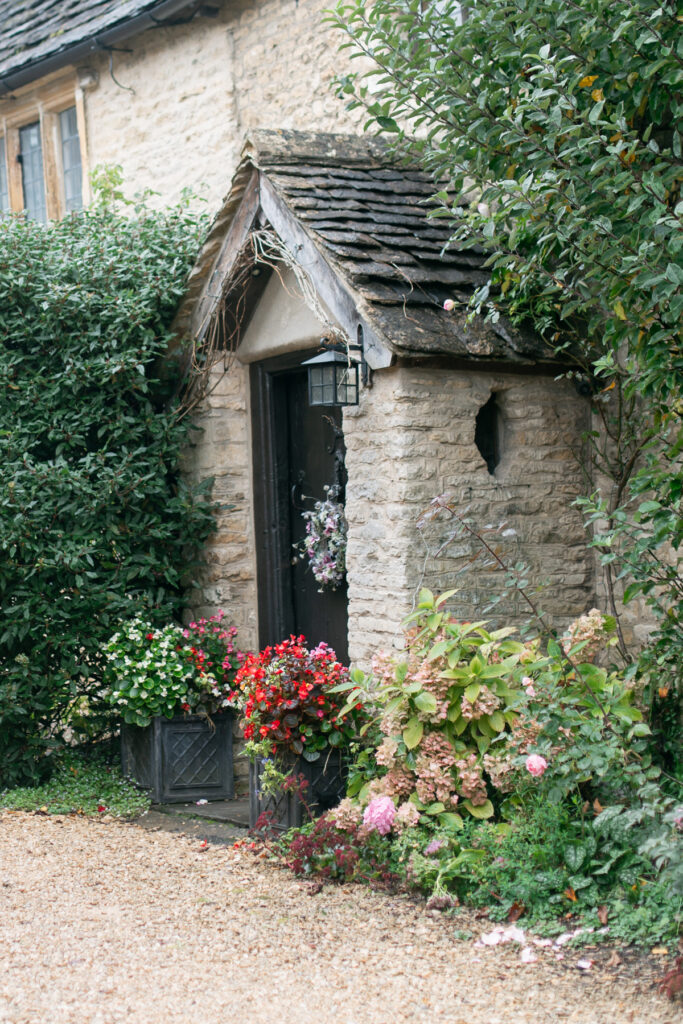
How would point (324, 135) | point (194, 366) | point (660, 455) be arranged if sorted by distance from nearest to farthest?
1. point (660, 455)
2. point (324, 135)
3. point (194, 366)

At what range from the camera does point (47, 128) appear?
10570 mm

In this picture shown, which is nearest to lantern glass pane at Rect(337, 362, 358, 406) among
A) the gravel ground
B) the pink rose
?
the pink rose

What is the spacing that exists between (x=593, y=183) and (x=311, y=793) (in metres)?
2.97

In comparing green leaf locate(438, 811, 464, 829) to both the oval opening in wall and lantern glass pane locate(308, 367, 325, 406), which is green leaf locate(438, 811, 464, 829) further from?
lantern glass pane locate(308, 367, 325, 406)

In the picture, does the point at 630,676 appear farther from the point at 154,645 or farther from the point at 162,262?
the point at 162,262

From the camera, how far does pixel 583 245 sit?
179 inches

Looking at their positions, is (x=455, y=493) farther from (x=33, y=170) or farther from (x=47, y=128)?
(x=33, y=170)

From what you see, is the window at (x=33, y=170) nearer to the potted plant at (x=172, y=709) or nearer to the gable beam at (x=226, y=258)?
the gable beam at (x=226, y=258)

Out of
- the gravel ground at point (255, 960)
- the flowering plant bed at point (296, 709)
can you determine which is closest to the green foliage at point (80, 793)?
the gravel ground at point (255, 960)

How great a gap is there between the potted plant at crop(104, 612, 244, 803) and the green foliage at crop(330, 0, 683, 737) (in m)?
2.39

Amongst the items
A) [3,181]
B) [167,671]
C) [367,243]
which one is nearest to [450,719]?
[167,671]

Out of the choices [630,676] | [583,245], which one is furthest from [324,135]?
[630,676]

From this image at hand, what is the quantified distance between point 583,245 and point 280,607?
3.16 metres

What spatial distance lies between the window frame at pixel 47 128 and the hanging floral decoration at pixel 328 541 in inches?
204
